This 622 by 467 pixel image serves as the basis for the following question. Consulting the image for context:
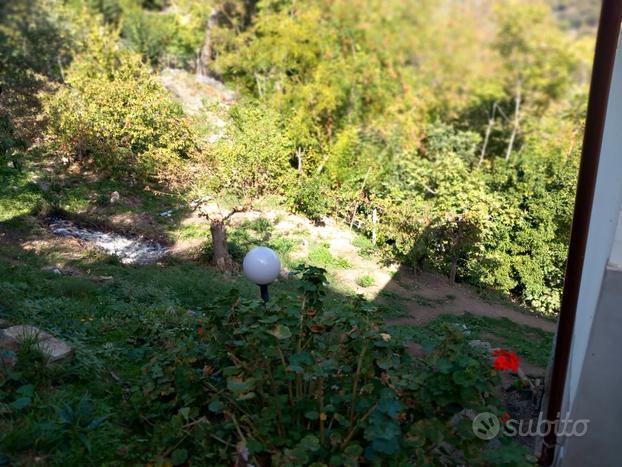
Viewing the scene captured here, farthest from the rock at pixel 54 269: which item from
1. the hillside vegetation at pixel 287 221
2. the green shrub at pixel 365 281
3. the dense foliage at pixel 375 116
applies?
the green shrub at pixel 365 281

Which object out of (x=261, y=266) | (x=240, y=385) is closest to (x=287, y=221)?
(x=261, y=266)

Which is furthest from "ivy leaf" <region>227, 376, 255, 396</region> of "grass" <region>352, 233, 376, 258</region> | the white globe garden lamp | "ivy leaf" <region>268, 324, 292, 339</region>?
"grass" <region>352, 233, 376, 258</region>

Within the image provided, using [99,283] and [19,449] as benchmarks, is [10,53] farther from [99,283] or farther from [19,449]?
[19,449]

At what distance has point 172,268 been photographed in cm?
745

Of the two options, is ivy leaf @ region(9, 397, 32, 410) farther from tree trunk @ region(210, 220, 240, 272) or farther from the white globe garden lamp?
tree trunk @ region(210, 220, 240, 272)

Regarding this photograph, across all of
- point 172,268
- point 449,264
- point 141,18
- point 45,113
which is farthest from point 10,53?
point 449,264

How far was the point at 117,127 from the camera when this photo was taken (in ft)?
35.3

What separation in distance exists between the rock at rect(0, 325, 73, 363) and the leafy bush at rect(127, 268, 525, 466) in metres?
0.82

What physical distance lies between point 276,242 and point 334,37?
30.7 feet

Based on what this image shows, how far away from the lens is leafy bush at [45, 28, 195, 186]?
34.9 feet

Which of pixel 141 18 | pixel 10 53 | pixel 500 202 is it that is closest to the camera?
pixel 500 202

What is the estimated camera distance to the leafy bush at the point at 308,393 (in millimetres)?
2494

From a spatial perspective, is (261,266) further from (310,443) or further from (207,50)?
(207,50)

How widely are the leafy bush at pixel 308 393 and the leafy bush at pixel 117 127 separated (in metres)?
7.77
